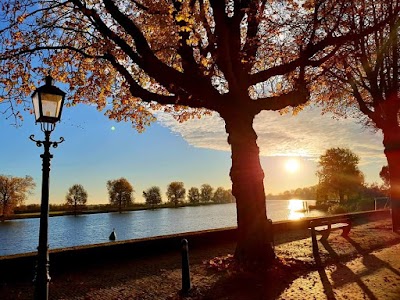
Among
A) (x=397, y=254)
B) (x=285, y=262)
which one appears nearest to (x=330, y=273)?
(x=285, y=262)

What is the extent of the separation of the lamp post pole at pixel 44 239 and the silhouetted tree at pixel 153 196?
14634cm

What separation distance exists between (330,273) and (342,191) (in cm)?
6089

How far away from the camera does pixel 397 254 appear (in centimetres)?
1013

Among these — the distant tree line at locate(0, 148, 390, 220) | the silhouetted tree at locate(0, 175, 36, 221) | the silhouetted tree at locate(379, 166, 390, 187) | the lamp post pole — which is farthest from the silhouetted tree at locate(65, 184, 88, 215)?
the lamp post pole

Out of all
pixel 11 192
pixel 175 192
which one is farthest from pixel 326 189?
pixel 175 192

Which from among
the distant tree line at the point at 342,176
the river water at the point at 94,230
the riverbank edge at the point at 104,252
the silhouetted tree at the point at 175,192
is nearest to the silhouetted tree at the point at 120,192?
the silhouetted tree at the point at 175,192

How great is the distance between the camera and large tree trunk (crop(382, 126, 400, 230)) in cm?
1509

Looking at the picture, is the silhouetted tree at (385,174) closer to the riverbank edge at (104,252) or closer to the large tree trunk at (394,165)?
Answer: the large tree trunk at (394,165)

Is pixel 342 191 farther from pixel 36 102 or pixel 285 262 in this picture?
pixel 36 102

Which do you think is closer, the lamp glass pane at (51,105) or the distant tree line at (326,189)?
the lamp glass pane at (51,105)

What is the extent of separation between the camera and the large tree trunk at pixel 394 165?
49.5 ft

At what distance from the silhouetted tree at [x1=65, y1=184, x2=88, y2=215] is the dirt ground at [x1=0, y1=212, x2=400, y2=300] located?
11827 centimetres

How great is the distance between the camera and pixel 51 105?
5793mm

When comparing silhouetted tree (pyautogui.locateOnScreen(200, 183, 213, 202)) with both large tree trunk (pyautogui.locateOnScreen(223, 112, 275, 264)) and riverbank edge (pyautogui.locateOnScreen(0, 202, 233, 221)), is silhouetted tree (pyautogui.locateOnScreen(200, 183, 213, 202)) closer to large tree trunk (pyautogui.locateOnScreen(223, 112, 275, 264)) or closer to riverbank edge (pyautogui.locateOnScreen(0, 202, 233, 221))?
riverbank edge (pyautogui.locateOnScreen(0, 202, 233, 221))
